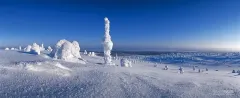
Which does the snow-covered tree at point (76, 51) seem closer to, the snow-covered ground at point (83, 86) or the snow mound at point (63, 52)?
the snow mound at point (63, 52)

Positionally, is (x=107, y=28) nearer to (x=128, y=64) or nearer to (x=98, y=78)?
(x=128, y=64)

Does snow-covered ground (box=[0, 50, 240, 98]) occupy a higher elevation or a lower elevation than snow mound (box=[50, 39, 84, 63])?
→ lower

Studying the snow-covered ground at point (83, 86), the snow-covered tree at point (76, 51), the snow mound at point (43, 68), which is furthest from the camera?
the snow-covered tree at point (76, 51)

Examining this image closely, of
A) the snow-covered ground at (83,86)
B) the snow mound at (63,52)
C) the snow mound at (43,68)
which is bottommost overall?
the snow-covered ground at (83,86)

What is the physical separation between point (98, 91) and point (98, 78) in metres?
8.03

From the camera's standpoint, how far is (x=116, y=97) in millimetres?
33031

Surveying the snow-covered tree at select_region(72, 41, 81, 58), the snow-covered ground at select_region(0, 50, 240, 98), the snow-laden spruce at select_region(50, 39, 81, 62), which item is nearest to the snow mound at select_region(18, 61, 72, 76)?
the snow-covered ground at select_region(0, 50, 240, 98)

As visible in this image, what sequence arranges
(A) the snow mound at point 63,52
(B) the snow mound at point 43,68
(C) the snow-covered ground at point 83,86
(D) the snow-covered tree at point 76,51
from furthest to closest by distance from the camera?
1. (D) the snow-covered tree at point 76,51
2. (A) the snow mound at point 63,52
3. (B) the snow mound at point 43,68
4. (C) the snow-covered ground at point 83,86

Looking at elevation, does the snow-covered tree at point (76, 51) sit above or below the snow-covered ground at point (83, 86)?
above

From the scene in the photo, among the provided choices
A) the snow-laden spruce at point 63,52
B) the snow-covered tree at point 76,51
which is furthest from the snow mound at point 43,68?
the snow-covered tree at point 76,51

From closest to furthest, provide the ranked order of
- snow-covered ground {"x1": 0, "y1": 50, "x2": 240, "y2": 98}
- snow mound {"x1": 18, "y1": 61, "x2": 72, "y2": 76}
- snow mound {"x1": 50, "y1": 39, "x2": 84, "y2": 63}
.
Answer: snow-covered ground {"x1": 0, "y1": 50, "x2": 240, "y2": 98} → snow mound {"x1": 18, "y1": 61, "x2": 72, "y2": 76} → snow mound {"x1": 50, "y1": 39, "x2": 84, "y2": 63}

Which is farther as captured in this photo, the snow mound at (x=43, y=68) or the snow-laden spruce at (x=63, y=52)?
the snow-laden spruce at (x=63, y=52)

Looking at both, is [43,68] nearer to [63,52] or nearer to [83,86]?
[83,86]

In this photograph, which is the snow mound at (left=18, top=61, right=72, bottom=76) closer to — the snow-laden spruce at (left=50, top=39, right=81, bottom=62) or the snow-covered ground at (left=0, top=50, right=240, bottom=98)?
the snow-covered ground at (left=0, top=50, right=240, bottom=98)
